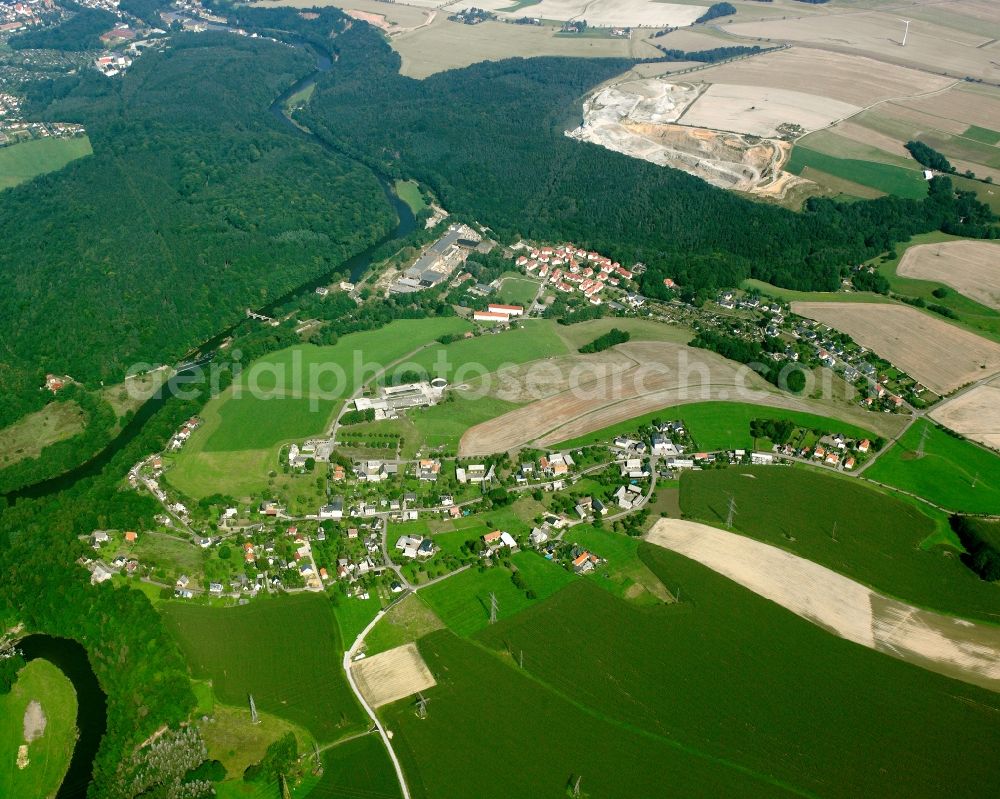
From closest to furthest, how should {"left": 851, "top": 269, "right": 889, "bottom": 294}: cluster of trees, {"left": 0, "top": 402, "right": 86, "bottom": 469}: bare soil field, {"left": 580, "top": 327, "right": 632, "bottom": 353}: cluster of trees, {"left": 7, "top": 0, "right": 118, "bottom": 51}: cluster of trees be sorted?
{"left": 0, "top": 402, "right": 86, "bottom": 469}: bare soil field < {"left": 580, "top": 327, "right": 632, "bottom": 353}: cluster of trees < {"left": 851, "top": 269, "right": 889, "bottom": 294}: cluster of trees < {"left": 7, "top": 0, "right": 118, "bottom": 51}: cluster of trees

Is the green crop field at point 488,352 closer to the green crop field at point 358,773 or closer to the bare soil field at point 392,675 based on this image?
the bare soil field at point 392,675

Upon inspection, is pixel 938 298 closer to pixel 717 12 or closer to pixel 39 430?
pixel 39 430

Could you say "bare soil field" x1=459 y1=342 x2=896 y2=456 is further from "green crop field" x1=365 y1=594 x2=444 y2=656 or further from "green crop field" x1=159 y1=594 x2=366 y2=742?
Result: "green crop field" x1=159 y1=594 x2=366 y2=742

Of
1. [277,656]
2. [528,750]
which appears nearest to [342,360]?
[277,656]

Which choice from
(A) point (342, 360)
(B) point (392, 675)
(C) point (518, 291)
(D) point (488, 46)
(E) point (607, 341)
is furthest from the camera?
(D) point (488, 46)

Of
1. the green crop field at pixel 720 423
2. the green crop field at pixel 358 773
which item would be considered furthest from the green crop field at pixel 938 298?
the green crop field at pixel 358 773

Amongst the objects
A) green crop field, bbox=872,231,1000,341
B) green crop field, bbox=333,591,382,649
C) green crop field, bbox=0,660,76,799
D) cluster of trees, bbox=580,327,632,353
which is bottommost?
green crop field, bbox=0,660,76,799

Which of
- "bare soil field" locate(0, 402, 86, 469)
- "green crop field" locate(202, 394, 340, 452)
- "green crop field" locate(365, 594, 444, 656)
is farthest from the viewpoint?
"bare soil field" locate(0, 402, 86, 469)

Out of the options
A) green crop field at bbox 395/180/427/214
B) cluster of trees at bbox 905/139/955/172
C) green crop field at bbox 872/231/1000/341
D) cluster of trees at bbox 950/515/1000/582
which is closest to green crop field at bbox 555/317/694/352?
green crop field at bbox 872/231/1000/341
